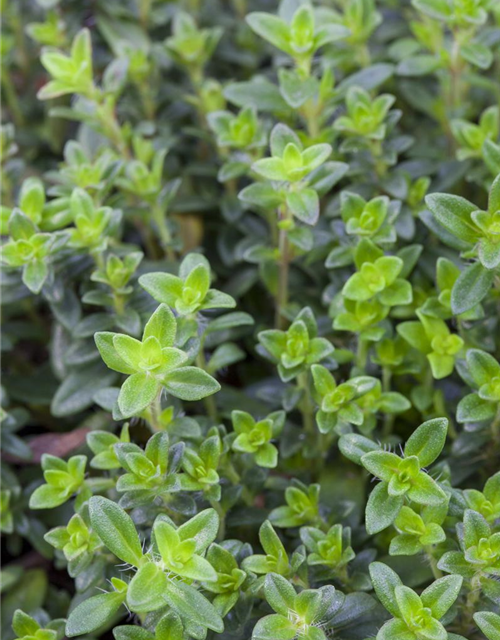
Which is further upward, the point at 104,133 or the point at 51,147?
the point at 104,133

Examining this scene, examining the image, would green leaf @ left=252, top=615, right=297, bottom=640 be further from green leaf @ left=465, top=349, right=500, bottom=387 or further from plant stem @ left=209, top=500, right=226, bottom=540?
green leaf @ left=465, top=349, right=500, bottom=387

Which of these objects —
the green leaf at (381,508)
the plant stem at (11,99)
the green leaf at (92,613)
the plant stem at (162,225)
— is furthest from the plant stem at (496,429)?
the plant stem at (11,99)

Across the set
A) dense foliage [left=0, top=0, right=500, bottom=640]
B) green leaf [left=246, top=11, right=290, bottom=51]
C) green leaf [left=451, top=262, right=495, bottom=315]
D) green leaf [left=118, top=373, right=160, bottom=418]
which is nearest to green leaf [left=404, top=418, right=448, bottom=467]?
dense foliage [left=0, top=0, right=500, bottom=640]

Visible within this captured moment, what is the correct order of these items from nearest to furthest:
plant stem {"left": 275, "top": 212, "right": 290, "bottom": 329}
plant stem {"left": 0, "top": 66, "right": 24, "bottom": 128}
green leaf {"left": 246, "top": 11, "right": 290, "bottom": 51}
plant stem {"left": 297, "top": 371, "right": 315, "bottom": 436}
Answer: plant stem {"left": 297, "top": 371, "right": 315, "bottom": 436} < plant stem {"left": 275, "top": 212, "right": 290, "bottom": 329} < green leaf {"left": 246, "top": 11, "right": 290, "bottom": 51} < plant stem {"left": 0, "top": 66, "right": 24, "bottom": 128}

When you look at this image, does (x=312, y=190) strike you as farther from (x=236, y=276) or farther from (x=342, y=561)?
(x=342, y=561)

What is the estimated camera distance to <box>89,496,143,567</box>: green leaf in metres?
1.41

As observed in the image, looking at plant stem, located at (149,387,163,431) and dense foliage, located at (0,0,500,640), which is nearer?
dense foliage, located at (0,0,500,640)

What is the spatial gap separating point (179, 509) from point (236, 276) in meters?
0.91

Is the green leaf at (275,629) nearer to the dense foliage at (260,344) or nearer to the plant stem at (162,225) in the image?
the dense foliage at (260,344)

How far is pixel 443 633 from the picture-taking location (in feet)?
4.37

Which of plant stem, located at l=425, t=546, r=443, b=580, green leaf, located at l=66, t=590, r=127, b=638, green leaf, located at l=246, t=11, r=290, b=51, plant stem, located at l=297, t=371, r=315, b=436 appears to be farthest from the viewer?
green leaf, located at l=246, t=11, r=290, b=51

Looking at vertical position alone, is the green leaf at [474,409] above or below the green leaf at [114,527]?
below

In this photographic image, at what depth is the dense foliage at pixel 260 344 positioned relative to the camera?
147 centimetres

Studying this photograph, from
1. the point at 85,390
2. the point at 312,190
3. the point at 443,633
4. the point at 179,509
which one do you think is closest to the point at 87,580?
the point at 179,509
